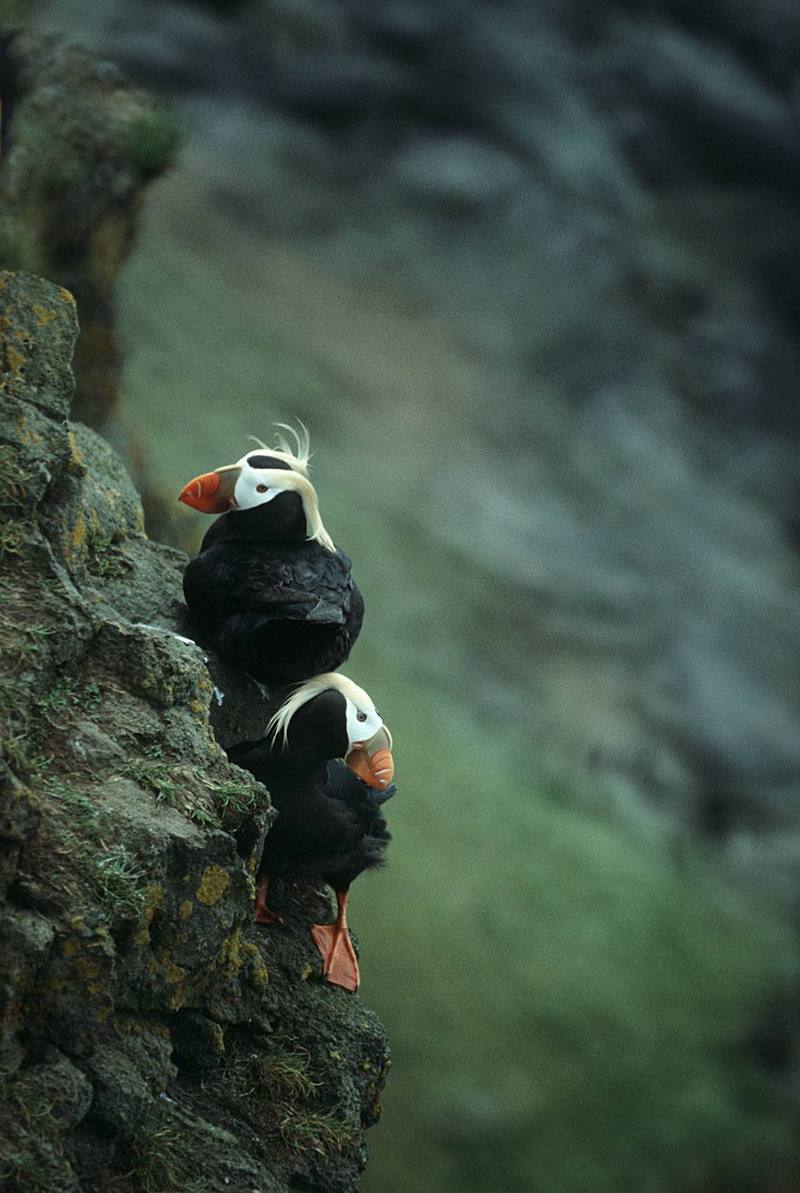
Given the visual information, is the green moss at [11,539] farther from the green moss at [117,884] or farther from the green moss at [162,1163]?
the green moss at [162,1163]

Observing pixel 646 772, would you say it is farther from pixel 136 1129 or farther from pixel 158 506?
pixel 136 1129

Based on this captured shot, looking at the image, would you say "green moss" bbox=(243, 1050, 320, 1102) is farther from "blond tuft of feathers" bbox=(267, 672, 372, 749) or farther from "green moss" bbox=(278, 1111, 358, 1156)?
A: "blond tuft of feathers" bbox=(267, 672, 372, 749)

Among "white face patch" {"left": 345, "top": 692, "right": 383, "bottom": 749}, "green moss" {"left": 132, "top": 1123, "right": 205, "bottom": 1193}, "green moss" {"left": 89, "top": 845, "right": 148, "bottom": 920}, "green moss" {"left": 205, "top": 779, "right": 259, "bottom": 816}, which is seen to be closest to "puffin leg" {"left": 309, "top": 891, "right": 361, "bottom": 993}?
"white face patch" {"left": 345, "top": 692, "right": 383, "bottom": 749}

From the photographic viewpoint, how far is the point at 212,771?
3301mm

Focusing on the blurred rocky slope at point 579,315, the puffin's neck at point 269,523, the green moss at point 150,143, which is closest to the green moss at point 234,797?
the puffin's neck at point 269,523

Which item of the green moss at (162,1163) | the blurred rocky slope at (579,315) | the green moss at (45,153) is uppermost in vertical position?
the blurred rocky slope at (579,315)

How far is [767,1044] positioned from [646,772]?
3.89 metres

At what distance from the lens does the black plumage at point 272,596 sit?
3.75 meters

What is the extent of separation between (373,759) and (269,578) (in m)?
Answer: 0.60

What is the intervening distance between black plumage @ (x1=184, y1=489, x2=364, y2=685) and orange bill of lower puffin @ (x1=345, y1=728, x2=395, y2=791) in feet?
1.18

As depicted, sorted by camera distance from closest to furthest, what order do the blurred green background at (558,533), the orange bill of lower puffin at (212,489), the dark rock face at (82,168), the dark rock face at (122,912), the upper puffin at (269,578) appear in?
the dark rock face at (122,912), the upper puffin at (269,578), the orange bill of lower puffin at (212,489), the dark rock face at (82,168), the blurred green background at (558,533)

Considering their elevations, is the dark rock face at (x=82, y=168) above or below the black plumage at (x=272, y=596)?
above

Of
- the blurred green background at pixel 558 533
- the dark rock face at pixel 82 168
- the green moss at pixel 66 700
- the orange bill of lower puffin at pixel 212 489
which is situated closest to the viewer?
the green moss at pixel 66 700

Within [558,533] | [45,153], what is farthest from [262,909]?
[558,533]
